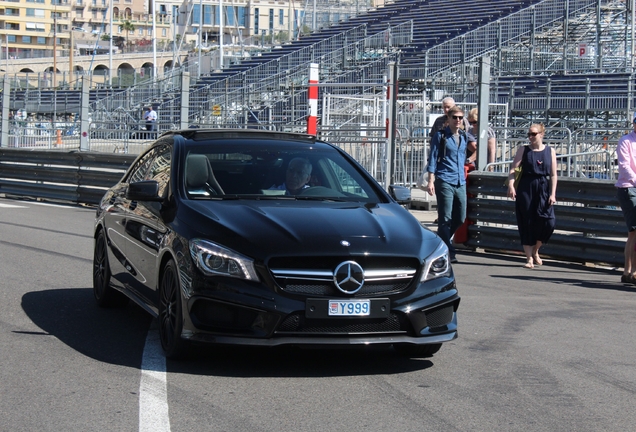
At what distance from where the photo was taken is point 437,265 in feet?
20.0

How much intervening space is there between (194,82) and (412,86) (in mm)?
18067

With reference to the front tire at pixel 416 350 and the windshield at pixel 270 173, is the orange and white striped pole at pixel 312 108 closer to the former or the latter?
the windshield at pixel 270 173

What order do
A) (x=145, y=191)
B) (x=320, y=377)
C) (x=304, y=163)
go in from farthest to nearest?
(x=304, y=163) < (x=145, y=191) < (x=320, y=377)

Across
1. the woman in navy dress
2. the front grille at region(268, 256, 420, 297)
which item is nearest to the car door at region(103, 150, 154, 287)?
the front grille at region(268, 256, 420, 297)

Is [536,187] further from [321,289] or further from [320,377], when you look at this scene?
[321,289]

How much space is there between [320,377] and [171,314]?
106 cm

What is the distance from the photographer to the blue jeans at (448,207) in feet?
37.0

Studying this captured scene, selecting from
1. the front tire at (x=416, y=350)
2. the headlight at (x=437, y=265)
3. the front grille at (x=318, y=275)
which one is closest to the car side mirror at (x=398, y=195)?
the headlight at (x=437, y=265)

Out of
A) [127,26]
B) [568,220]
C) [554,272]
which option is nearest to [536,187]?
[554,272]

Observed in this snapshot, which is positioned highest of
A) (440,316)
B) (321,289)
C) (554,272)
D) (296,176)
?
(296,176)

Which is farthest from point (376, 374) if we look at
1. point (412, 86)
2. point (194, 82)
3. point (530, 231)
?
point (194, 82)

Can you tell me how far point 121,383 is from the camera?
566 centimetres

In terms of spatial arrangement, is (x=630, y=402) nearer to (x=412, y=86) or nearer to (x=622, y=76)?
(x=622, y=76)

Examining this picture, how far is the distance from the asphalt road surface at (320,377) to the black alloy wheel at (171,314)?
116mm
